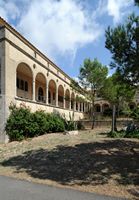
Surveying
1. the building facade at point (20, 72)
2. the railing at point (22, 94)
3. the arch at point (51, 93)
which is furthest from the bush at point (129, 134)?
the arch at point (51, 93)

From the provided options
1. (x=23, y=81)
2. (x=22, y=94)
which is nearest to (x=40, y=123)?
(x=22, y=94)

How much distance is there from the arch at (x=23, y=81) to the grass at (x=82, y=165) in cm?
1057

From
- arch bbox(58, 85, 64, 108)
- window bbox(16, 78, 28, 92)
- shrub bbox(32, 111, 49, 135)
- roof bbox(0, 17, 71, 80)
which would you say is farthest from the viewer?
arch bbox(58, 85, 64, 108)

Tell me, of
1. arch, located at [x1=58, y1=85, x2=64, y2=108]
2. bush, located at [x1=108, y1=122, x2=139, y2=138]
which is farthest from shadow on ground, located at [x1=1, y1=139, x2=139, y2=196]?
arch, located at [x1=58, y1=85, x2=64, y2=108]

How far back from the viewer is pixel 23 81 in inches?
1077

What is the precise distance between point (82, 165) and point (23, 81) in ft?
57.3

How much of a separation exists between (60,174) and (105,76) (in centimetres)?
2055

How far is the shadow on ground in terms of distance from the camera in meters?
9.59

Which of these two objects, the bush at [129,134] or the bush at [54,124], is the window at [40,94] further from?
the bush at [129,134]

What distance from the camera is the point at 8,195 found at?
7.46 m

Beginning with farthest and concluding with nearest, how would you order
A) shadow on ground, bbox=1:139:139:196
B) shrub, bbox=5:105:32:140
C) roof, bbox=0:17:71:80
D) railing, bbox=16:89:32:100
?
railing, bbox=16:89:32:100 → roof, bbox=0:17:71:80 → shrub, bbox=5:105:32:140 → shadow on ground, bbox=1:139:139:196

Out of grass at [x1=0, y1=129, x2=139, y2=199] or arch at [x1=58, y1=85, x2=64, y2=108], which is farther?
arch at [x1=58, y1=85, x2=64, y2=108]

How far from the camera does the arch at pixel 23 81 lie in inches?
975

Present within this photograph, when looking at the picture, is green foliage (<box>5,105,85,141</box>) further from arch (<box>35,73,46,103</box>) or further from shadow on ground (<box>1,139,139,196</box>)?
arch (<box>35,73,46,103</box>)
